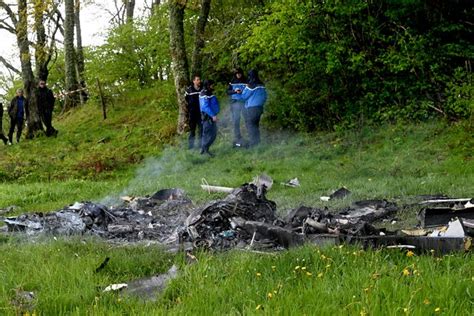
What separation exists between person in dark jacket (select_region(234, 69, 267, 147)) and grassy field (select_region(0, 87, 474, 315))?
33.2 inches

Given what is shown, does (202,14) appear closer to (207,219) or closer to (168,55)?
(168,55)

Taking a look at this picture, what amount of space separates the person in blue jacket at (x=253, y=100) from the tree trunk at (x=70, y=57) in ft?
39.3

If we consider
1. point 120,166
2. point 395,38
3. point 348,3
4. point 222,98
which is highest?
point 348,3

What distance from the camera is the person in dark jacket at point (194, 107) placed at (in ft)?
53.7

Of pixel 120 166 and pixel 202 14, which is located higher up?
pixel 202 14

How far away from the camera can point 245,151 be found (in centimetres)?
1531

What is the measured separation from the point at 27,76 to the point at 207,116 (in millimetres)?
9673

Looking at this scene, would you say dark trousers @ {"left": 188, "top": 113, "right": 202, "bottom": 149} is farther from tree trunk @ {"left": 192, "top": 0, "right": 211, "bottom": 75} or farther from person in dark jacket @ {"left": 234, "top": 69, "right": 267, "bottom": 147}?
tree trunk @ {"left": 192, "top": 0, "right": 211, "bottom": 75}

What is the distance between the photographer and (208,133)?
15.8m

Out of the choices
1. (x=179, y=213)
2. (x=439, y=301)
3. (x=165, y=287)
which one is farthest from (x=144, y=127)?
(x=439, y=301)

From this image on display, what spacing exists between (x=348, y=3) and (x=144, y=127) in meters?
8.74

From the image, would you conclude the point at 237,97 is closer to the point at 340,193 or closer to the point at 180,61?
the point at 180,61

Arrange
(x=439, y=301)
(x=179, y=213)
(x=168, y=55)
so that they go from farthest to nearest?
(x=168, y=55)
(x=179, y=213)
(x=439, y=301)

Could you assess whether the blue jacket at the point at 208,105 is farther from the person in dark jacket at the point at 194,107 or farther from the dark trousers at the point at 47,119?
the dark trousers at the point at 47,119
